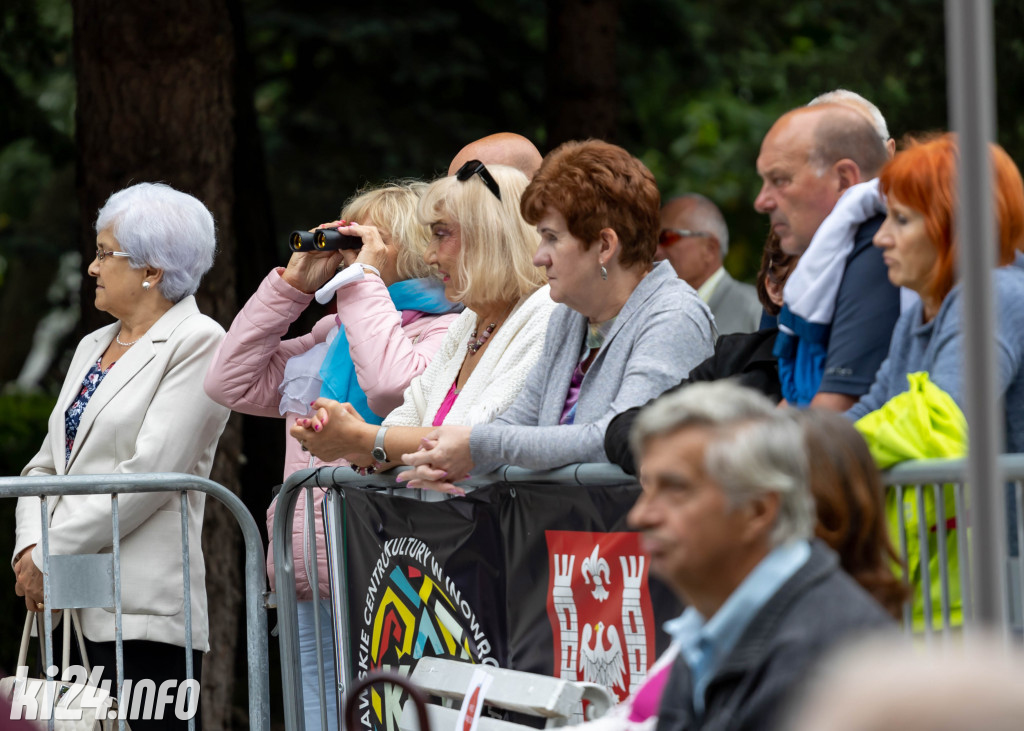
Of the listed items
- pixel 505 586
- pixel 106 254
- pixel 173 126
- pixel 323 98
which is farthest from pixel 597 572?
pixel 323 98

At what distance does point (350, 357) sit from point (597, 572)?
1.41 m

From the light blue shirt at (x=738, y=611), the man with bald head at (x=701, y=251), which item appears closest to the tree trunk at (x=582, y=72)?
the man with bald head at (x=701, y=251)

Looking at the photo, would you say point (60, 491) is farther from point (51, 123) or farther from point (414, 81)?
point (414, 81)

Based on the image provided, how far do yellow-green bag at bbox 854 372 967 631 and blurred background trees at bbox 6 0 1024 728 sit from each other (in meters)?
4.67

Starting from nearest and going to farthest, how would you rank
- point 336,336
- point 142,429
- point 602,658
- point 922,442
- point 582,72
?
point 922,442 < point 602,658 < point 142,429 < point 336,336 < point 582,72

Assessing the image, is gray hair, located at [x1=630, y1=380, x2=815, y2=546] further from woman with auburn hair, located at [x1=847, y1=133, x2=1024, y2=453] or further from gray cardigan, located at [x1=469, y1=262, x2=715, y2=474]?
gray cardigan, located at [x1=469, y1=262, x2=715, y2=474]

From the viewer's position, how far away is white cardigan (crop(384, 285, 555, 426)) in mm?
4293

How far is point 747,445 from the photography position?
2.36 metres

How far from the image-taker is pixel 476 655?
400cm

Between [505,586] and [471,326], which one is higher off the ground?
[471,326]

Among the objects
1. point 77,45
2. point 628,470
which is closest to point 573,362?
point 628,470

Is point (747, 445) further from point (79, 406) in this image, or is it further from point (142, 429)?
point (79, 406)

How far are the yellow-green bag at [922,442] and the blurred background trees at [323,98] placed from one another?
15.3 ft
